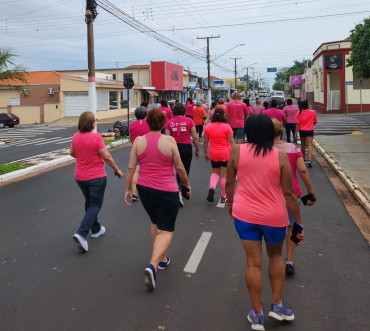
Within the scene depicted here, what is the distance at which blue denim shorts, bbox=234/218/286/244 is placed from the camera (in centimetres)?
315

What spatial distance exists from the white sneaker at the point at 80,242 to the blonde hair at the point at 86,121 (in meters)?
1.31

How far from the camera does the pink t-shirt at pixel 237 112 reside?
36.6ft

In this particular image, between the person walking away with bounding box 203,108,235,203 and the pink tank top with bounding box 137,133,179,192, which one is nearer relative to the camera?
the pink tank top with bounding box 137,133,179,192

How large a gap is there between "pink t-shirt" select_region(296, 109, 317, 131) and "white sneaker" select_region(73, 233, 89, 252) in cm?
727

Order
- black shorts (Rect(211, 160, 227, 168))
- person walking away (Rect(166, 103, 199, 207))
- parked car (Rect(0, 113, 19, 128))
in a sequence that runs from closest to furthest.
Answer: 1. person walking away (Rect(166, 103, 199, 207))
2. black shorts (Rect(211, 160, 227, 168))
3. parked car (Rect(0, 113, 19, 128))

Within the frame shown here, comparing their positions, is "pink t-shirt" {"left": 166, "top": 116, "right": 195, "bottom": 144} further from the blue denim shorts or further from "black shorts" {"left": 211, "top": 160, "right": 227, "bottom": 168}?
the blue denim shorts

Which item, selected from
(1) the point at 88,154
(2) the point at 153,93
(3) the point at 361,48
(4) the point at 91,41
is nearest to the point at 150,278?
(1) the point at 88,154

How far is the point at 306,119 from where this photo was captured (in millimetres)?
10477

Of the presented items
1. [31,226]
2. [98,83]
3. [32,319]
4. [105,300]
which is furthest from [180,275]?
[98,83]

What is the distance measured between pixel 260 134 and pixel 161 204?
4.58 ft

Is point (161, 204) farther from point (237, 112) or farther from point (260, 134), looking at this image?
point (237, 112)

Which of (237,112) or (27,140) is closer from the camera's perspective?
(237,112)

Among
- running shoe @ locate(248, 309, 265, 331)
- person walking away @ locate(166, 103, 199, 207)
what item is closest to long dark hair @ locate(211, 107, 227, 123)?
person walking away @ locate(166, 103, 199, 207)

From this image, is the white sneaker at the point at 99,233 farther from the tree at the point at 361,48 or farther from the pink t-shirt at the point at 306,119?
the tree at the point at 361,48
